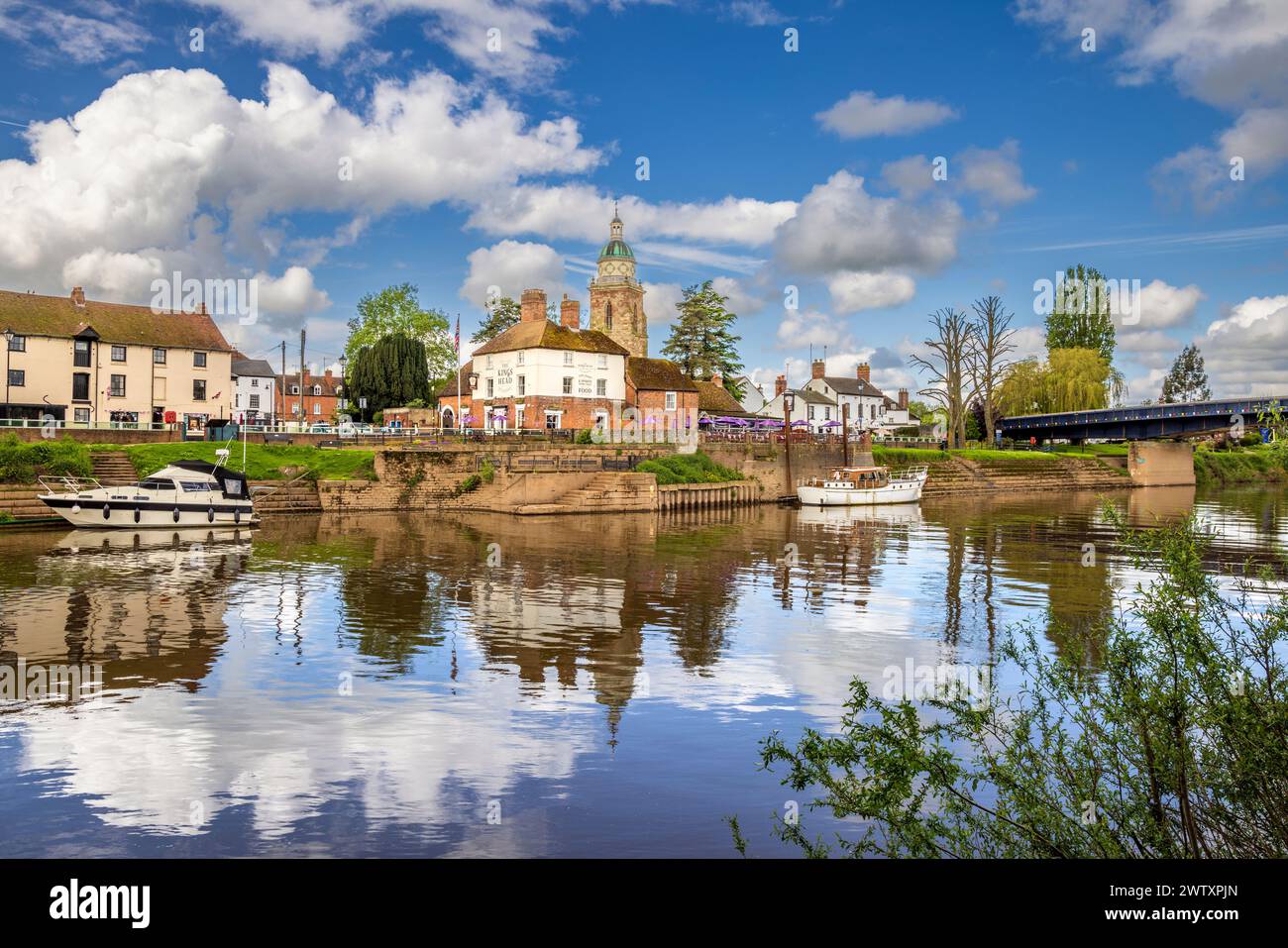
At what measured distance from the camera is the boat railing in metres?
42.6

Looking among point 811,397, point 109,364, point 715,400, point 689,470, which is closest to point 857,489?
point 689,470

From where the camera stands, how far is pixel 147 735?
45.8 ft

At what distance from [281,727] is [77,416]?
59.4 m

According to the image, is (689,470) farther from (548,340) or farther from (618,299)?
(618,299)

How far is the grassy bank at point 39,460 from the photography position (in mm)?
42938

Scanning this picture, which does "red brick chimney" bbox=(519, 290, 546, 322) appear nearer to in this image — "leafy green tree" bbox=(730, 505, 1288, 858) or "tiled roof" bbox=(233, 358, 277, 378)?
"tiled roof" bbox=(233, 358, 277, 378)

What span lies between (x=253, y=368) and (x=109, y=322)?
52118mm

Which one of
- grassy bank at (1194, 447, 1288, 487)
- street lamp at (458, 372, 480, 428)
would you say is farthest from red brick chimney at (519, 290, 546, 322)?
grassy bank at (1194, 447, 1288, 487)

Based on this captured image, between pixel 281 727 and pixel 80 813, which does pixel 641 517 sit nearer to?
pixel 281 727

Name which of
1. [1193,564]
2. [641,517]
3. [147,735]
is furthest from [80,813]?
[641,517]

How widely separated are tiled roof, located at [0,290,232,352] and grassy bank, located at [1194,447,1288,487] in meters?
96.6

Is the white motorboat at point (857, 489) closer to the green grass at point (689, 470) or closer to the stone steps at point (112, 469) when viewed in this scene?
the green grass at point (689, 470)

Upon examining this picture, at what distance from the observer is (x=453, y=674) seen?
18.0 metres
